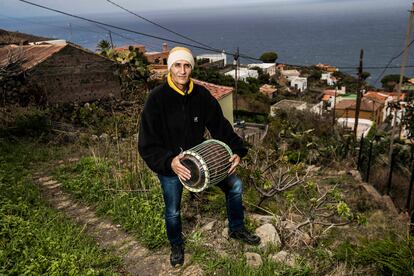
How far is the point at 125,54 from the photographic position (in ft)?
49.2

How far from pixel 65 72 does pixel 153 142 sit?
1083 centimetres

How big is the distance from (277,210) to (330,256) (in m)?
Result: 1.24

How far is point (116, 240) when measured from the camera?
339 centimetres

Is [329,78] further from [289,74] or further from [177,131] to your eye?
[177,131]

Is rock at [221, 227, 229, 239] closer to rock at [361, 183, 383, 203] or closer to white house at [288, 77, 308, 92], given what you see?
rock at [361, 183, 383, 203]

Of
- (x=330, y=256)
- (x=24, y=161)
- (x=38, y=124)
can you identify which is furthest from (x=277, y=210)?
(x=38, y=124)

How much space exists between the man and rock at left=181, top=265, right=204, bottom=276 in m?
0.10

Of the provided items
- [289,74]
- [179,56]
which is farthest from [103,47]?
[289,74]

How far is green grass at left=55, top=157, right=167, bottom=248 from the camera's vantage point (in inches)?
135

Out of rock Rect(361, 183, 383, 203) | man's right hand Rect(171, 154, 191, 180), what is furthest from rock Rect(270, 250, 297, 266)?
rock Rect(361, 183, 383, 203)

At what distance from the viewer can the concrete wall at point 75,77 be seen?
11.5 meters

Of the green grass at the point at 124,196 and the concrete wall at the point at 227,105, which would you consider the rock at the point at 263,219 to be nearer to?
the green grass at the point at 124,196

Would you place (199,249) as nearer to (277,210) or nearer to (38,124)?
(277,210)

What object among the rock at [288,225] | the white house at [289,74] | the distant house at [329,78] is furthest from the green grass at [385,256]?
the distant house at [329,78]
